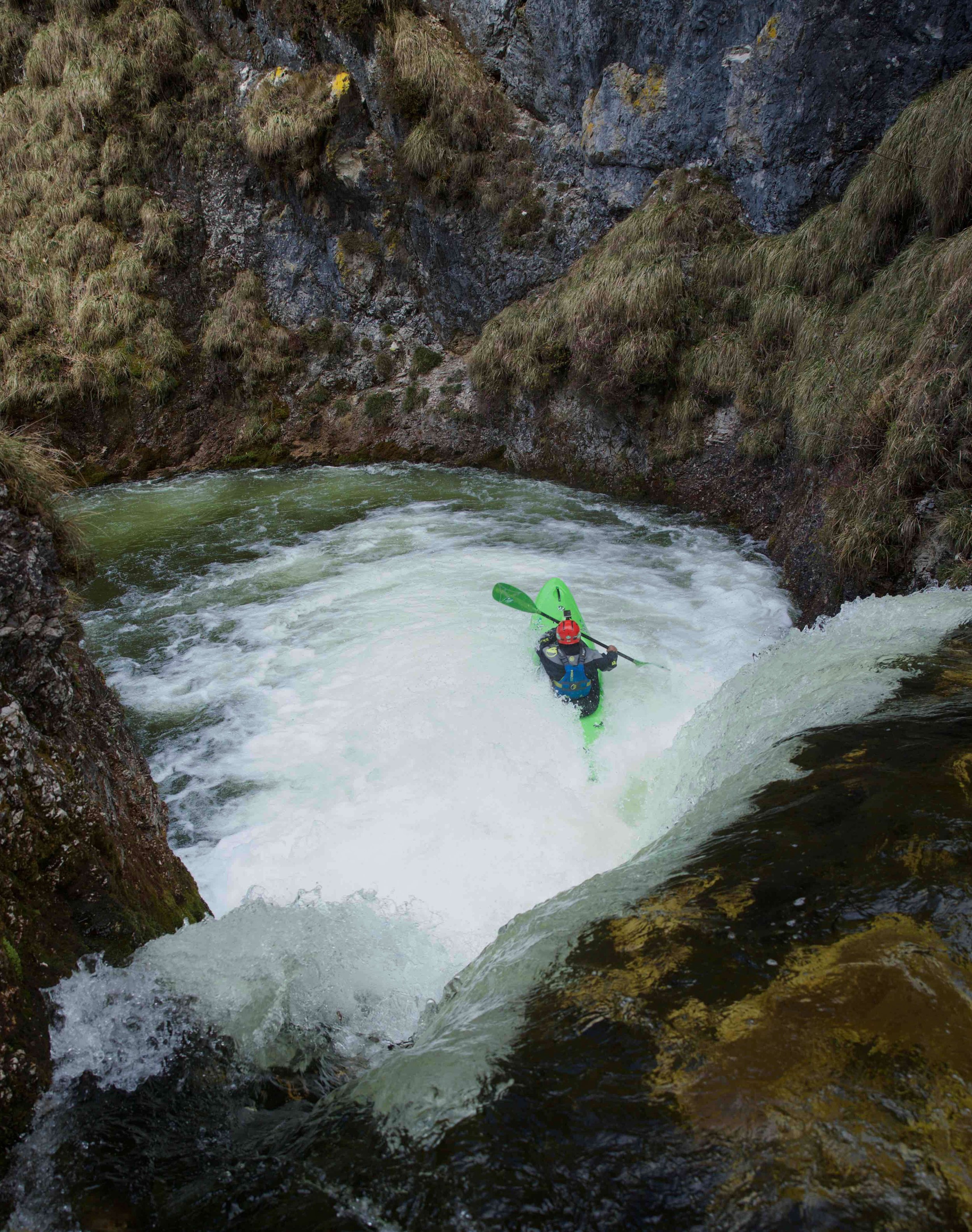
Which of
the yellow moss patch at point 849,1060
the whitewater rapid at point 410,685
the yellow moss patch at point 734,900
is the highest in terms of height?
the yellow moss patch at point 849,1060

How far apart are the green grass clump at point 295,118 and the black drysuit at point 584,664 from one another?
38.5 feet

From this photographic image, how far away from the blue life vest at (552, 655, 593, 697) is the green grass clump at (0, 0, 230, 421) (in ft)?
36.0

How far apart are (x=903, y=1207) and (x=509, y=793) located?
3.20m

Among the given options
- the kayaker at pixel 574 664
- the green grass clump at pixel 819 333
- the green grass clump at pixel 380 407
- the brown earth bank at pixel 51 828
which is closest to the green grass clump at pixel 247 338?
the green grass clump at pixel 380 407

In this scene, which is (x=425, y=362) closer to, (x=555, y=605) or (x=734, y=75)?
(x=734, y=75)

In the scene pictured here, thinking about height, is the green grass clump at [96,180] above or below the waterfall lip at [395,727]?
above

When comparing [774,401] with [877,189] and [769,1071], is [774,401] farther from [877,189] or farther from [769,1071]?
[769,1071]

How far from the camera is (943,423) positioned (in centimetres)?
492

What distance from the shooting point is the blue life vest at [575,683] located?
5.00 meters

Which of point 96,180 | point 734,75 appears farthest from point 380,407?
point 96,180

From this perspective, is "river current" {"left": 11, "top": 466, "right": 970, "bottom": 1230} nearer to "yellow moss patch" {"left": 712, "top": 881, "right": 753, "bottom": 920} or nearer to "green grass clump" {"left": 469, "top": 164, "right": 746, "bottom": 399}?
"yellow moss patch" {"left": 712, "top": 881, "right": 753, "bottom": 920}

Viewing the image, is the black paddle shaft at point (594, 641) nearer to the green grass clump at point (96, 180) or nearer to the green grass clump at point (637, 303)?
the green grass clump at point (637, 303)

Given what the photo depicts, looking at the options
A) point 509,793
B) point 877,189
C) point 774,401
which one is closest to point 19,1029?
point 509,793

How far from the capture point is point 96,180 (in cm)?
1348
